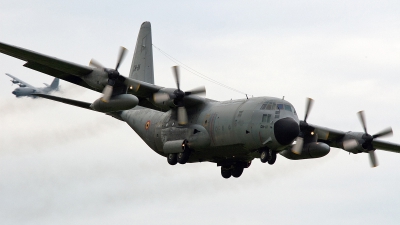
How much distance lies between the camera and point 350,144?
3141 cm

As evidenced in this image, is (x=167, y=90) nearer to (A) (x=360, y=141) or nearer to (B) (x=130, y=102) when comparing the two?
(B) (x=130, y=102)

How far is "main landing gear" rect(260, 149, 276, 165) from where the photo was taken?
26.8 m

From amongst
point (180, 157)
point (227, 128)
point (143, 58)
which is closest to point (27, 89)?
point (143, 58)

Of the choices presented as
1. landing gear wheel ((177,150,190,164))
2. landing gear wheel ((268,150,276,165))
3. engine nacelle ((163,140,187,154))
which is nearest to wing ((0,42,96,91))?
engine nacelle ((163,140,187,154))

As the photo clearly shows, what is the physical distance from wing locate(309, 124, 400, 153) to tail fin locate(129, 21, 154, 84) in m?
8.73

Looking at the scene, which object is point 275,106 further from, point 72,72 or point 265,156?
point 72,72

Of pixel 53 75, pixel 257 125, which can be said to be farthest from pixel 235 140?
pixel 53 75

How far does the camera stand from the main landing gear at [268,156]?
2675 centimetres

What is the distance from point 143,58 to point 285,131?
35.4 feet

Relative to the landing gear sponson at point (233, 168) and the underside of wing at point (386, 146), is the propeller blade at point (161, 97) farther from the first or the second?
the underside of wing at point (386, 146)

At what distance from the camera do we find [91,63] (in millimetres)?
→ 27500

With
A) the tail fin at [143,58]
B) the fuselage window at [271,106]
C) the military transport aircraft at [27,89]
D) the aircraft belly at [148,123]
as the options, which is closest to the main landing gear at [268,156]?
the fuselage window at [271,106]

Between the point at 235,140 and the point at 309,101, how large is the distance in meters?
4.58

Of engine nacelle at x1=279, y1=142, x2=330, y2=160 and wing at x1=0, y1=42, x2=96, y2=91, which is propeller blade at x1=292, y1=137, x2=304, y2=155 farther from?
wing at x1=0, y1=42, x2=96, y2=91
